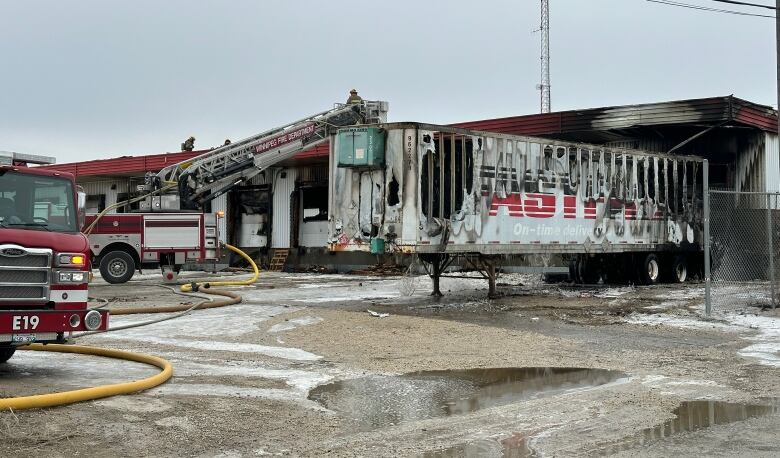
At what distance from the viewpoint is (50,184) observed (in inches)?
326

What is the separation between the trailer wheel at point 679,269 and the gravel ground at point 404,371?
5.01 metres

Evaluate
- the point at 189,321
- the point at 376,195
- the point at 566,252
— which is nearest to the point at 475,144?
the point at 376,195

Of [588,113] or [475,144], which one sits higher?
[588,113]

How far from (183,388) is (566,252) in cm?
1223

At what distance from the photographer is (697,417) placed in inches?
273

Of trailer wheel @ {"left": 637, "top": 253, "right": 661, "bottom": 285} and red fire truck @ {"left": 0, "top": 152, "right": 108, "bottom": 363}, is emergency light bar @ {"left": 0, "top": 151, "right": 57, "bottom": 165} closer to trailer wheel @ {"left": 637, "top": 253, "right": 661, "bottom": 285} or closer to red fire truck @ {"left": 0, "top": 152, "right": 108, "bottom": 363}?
red fire truck @ {"left": 0, "top": 152, "right": 108, "bottom": 363}

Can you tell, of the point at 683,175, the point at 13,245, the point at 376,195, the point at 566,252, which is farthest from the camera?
the point at 683,175

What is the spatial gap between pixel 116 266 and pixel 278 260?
38.0 ft

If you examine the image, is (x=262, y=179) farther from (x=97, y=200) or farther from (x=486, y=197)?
(x=486, y=197)

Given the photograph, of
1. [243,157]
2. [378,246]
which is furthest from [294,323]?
[243,157]

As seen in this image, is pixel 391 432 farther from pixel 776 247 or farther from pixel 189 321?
pixel 776 247

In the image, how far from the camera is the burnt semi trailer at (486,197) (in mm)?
15625

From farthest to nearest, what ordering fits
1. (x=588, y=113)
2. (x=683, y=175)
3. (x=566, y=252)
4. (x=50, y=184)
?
(x=588, y=113), (x=683, y=175), (x=566, y=252), (x=50, y=184)

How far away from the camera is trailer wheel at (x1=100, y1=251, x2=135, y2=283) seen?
74.3 feet
